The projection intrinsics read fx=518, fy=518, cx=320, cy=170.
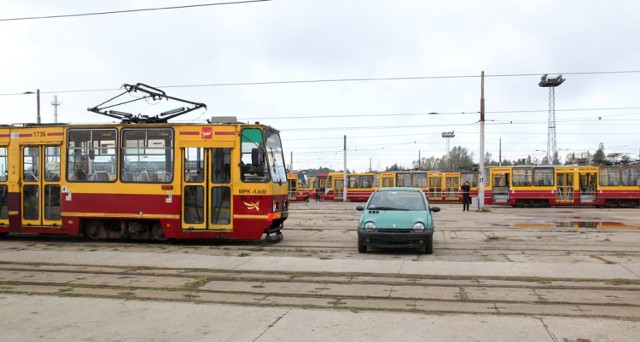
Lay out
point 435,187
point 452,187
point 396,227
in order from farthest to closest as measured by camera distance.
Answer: point 435,187
point 452,187
point 396,227

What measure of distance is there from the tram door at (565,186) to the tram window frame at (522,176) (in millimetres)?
1789

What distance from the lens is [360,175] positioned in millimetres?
48375

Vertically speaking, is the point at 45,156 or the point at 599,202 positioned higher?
the point at 45,156

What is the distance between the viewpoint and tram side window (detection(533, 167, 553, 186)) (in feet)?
116

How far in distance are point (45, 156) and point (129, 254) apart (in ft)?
14.8

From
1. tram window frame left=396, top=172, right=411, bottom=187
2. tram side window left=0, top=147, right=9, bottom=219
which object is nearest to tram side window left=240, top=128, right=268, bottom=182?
tram side window left=0, top=147, right=9, bottom=219

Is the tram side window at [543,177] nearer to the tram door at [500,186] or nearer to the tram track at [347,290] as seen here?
the tram door at [500,186]

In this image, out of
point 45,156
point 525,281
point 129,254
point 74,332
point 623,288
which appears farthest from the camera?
point 45,156

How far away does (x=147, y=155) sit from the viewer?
13078 mm

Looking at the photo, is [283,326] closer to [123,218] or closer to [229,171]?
[229,171]

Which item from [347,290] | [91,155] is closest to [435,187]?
[91,155]

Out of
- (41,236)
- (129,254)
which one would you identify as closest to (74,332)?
(129,254)

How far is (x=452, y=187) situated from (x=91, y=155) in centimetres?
3481

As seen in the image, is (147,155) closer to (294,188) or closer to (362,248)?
(362,248)
